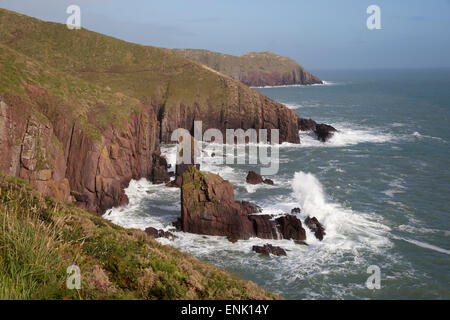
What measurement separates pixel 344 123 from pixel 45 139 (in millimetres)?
69195

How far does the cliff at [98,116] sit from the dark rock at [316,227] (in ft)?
60.7

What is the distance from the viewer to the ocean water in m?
23.5

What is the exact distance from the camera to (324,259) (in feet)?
85.6

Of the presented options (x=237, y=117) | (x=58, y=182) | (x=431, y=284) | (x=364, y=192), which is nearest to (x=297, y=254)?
(x=431, y=284)

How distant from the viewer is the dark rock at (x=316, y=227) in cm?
2944

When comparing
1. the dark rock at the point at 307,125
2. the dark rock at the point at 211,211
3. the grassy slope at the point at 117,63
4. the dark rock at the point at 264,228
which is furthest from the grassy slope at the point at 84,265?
the dark rock at the point at 307,125

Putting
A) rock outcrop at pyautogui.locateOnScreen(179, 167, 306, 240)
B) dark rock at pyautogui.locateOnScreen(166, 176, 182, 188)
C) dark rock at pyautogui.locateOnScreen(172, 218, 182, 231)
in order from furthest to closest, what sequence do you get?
dark rock at pyautogui.locateOnScreen(166, 176, 182, 188)
dark rock at pyautogui.locateOnScreen(172, 218, 182, 231)
rock outcrop at pyautogui.locateOnScreen(179, 167, 306, 240)

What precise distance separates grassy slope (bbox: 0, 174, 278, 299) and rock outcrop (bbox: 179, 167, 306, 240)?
14.1 m

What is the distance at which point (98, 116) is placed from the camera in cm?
3778

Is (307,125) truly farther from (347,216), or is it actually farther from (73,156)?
(73,156)

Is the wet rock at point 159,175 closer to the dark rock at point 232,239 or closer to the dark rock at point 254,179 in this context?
the dark rock at point 254,179

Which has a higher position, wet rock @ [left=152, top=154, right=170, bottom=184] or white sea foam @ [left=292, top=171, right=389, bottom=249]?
wet rock @ [left=152, top=154, right=170, bottom=184]

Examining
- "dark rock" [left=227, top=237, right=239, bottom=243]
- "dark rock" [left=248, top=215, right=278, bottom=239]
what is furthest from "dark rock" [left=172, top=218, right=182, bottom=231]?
"dark rock" [left=248, top=215, right=278, bottom=239]

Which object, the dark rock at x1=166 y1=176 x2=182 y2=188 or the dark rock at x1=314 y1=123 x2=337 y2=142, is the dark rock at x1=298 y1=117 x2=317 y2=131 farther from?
the dark rock at x1=166 y1=176 x2=182 y2=188
